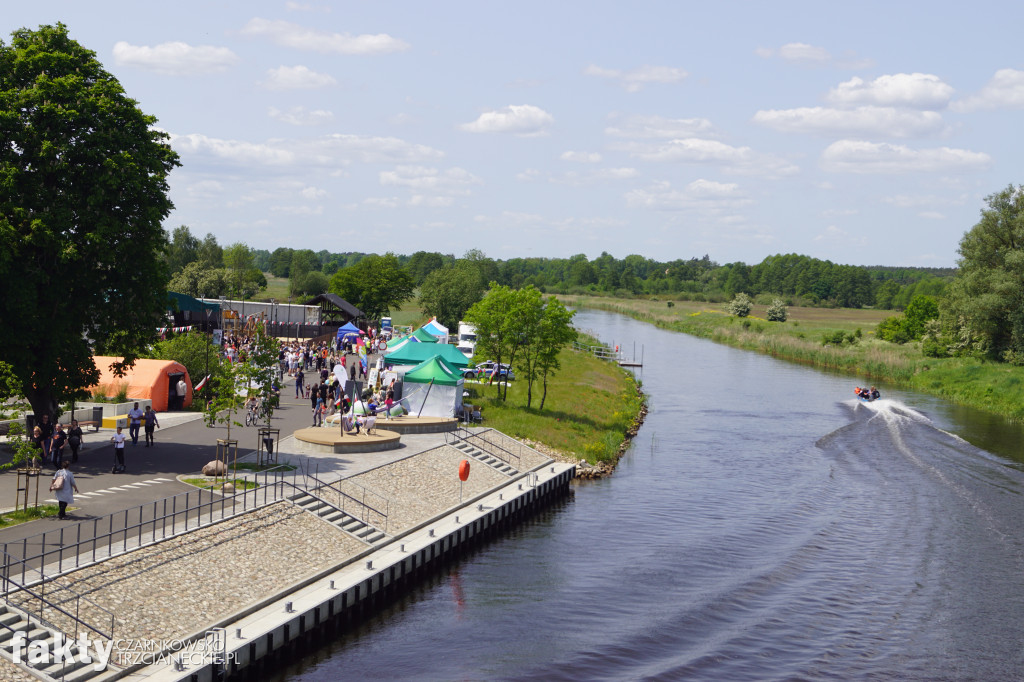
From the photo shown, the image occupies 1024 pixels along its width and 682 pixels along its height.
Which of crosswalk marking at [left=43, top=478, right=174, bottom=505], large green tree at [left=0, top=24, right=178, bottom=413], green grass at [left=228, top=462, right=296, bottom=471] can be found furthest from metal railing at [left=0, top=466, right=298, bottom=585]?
large green tree at [left=0, top=24, right=178, bottom=413]

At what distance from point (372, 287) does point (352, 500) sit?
8777 centimetres

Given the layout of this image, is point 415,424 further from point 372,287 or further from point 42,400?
point 372,287

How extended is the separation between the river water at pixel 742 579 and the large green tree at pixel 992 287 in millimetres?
33598

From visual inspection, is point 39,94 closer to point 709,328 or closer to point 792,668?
point 792,668

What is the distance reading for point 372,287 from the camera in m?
118

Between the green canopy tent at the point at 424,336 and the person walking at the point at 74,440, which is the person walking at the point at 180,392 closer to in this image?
the person walking at the point at 74,440

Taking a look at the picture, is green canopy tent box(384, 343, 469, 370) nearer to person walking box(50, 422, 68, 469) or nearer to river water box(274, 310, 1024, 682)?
river water box(274, 310, 1024, 682)

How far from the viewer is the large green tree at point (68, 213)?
3259 centimetres

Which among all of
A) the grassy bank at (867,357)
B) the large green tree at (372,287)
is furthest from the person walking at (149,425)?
the large green tree at (372,287)

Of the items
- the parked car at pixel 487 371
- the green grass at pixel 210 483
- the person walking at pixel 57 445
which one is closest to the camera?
the green grass at pixel 210 483

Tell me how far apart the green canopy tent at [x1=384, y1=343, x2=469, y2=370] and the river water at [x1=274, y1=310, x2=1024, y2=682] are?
13.0 metres

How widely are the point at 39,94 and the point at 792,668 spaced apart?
31.8 meters

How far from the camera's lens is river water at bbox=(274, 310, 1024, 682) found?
24.9 meters

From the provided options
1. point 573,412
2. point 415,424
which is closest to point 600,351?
point 573,412
